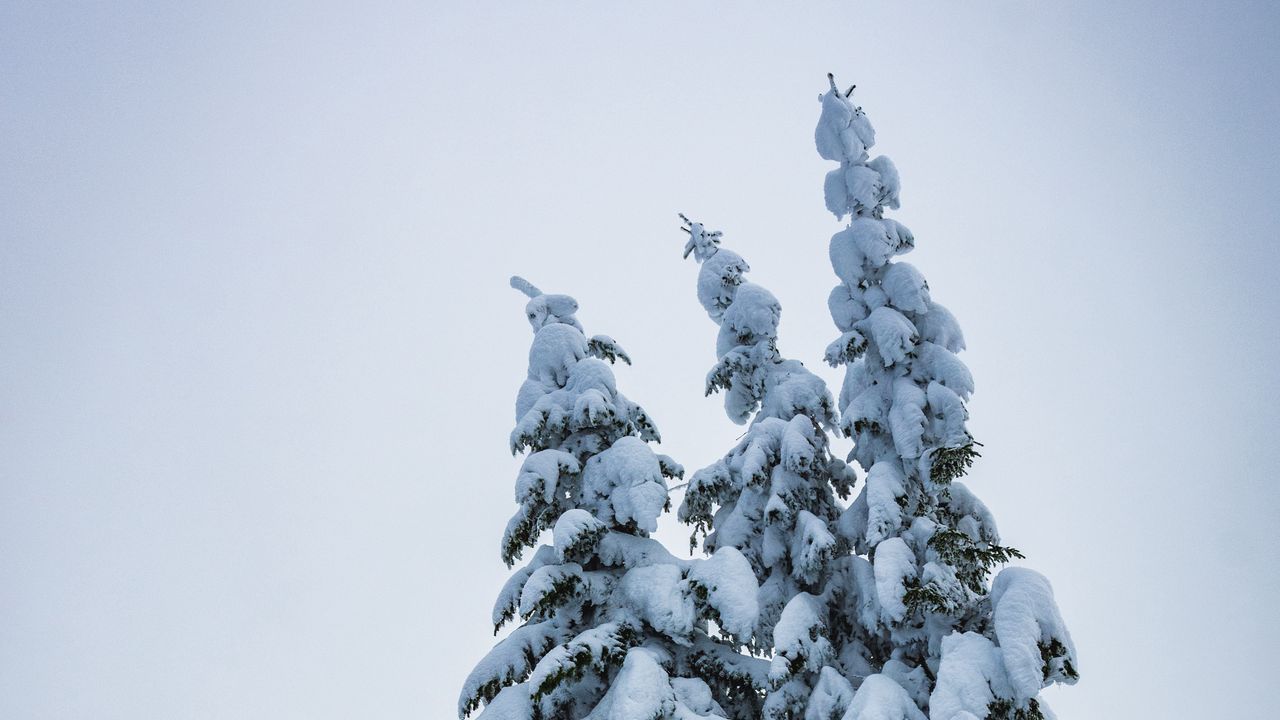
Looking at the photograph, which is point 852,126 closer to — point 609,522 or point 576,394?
point 576,394

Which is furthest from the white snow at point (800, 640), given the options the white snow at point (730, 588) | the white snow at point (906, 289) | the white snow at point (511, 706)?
the white snow at point (906, 289)

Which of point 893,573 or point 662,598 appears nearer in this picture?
point 893,573

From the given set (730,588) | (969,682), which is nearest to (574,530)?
(730,588)

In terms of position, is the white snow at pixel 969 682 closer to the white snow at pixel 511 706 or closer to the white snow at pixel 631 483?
the white snow at pixel 631 483

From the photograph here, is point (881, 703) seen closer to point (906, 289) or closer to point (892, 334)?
point (892, 334)

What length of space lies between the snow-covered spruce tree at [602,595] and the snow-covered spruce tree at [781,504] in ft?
2.69

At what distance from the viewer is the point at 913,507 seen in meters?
12.8

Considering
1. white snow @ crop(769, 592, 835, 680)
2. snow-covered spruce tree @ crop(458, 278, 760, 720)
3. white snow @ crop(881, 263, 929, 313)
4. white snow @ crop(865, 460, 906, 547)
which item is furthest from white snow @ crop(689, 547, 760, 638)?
white snow @ crop(881, 263, 929, 313)

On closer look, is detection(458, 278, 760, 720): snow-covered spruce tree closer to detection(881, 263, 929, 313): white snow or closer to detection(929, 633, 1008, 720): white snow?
detection(929, 633, 1008, 720): white snow

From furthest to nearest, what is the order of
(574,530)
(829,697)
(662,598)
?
(574,530) < (662,598) < (829,697)

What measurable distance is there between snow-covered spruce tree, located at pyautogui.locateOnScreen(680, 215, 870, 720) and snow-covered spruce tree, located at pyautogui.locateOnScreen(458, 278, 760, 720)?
0.82 m

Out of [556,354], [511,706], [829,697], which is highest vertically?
[556,354]

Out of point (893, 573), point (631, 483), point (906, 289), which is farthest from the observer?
point (906, 289)

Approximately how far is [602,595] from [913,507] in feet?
16.0
